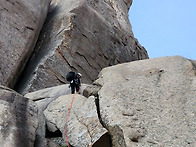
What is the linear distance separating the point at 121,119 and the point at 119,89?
1.72 meters

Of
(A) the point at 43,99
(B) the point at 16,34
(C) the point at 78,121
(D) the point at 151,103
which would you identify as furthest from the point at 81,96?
(B) the point at 16,34

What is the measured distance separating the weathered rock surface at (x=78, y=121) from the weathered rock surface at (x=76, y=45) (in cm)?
674

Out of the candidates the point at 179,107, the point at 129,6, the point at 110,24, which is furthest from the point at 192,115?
the point at 129,6

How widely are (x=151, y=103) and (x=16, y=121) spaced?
4168 millimetres

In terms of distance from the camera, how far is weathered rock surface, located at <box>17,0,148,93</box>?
19641mm

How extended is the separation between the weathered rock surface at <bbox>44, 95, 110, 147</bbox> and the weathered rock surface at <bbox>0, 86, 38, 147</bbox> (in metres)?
1.17

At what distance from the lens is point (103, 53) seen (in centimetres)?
2297

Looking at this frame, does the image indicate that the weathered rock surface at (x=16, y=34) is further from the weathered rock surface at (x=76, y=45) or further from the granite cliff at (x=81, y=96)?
the weathered rock surface at (x=76, y=45)

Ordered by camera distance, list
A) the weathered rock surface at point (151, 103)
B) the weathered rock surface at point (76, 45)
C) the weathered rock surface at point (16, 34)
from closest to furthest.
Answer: the weathered rock surface at point (151, 103), the weathered rock surface at point (16, 34), the weathered rock surface at point (76, 45)

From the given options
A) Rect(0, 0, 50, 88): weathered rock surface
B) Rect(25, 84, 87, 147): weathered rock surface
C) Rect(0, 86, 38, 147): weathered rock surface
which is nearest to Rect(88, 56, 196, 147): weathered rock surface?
Rect(25, 84, 87, 147): weathered rock surface

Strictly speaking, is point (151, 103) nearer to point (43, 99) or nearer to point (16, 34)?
point (43, 99)

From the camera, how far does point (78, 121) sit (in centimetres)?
1081

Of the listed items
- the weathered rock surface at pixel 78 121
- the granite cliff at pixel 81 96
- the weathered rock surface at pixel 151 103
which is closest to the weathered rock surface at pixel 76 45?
the granite cliff at pixel 81 96

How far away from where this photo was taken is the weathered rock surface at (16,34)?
18.4m
